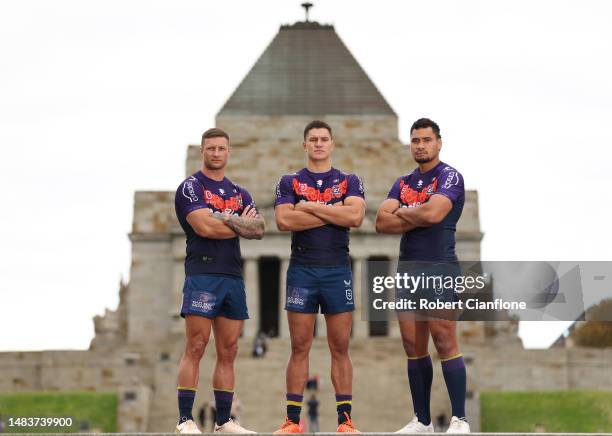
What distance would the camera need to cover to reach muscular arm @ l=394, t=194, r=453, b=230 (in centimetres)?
1602

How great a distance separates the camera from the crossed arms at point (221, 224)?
16391mm

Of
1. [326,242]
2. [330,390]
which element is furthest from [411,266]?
[330,390]

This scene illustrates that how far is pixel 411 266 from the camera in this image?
637 inches

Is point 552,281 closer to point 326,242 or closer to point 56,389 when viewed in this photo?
point 326,242


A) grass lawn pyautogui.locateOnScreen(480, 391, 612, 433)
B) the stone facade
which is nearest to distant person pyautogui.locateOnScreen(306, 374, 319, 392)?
the stone facade

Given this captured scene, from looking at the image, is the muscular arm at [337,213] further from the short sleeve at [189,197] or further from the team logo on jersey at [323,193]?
the short sleeve at [189,197]

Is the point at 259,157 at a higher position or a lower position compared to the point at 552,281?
higher

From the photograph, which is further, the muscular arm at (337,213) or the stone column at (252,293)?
the stone column at (252,293)

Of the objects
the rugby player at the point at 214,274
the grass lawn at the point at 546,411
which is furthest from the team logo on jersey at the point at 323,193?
the grass lawn at the point at 546,411

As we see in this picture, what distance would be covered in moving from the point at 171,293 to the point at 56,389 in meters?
15.1

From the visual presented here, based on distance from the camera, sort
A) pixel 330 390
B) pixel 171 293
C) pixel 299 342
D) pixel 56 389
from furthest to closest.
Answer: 1. pixel 171 293
2. pixel 56 389
3. pixel 330 390
4. pixel 299 342

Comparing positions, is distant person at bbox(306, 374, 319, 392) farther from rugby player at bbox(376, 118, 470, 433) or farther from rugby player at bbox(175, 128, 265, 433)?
rugby player at bbox(376, 118, 470, 433)

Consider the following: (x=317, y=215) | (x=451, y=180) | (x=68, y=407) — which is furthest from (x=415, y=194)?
(x=68, y=407)

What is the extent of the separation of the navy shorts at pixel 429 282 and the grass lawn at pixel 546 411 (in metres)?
28.3
